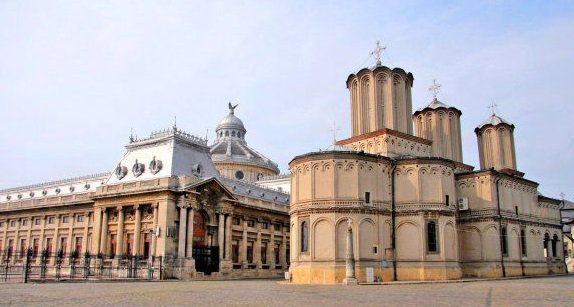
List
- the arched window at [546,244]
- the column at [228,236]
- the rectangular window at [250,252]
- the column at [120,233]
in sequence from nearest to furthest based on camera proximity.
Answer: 1. the column at [120,233]
2. the column at [228,236]
3. the arched window at [546,244]
4. the rectangular window at [250,252]

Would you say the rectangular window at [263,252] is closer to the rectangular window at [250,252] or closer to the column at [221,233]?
the rectangular window at [250,252]

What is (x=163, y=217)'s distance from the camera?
190 ft

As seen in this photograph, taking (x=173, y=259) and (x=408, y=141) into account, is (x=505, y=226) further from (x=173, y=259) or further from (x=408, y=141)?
(x=173, y=259)

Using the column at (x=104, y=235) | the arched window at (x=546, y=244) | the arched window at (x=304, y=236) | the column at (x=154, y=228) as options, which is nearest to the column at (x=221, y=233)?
the column at (x=154, y=228)

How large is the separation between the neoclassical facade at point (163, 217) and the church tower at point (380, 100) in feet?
64.4

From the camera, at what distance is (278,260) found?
247 feet

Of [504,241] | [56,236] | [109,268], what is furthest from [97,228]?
[504,241]

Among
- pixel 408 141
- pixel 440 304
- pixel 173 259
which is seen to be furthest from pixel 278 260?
pixel 440 304

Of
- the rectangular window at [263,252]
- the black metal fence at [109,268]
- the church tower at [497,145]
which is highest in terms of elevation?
the church tower at [497,145]

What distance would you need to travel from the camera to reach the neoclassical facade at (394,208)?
148 feet

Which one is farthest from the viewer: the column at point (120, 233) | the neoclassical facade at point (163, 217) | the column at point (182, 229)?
the column at point (120, 233)

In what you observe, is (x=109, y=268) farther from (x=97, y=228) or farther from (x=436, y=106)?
(x=436, y=106)

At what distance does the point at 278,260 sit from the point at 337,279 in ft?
107

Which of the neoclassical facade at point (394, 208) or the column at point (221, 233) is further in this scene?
the column at point (221, 233)
